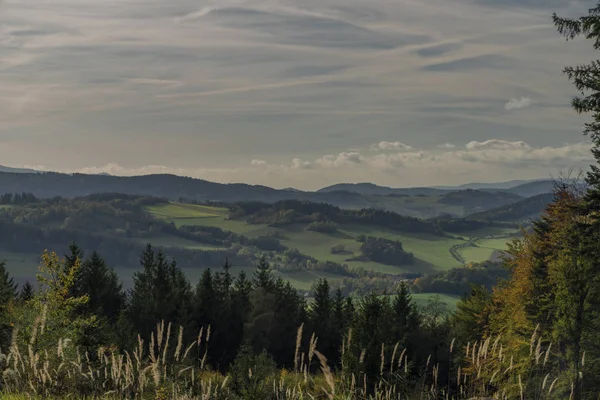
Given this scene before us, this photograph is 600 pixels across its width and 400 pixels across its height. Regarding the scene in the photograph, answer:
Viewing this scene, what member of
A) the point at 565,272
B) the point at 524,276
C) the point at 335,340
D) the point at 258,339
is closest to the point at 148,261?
the point at 258,339

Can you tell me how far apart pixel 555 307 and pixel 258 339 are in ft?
142

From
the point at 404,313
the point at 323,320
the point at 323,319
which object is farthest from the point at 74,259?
the point at 323,319

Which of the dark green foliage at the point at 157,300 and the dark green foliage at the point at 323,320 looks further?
the dark green foliage at the point at 323,320

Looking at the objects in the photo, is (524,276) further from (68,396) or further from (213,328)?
(213,328)

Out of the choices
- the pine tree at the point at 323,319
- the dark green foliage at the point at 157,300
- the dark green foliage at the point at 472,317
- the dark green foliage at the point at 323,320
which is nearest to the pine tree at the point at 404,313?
the dark green foliage at the point at 472,317

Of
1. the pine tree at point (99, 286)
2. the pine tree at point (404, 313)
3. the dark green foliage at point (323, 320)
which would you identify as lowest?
the dark green foliage at point (323, 320)

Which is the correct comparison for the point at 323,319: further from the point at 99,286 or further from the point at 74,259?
the point at 74,259

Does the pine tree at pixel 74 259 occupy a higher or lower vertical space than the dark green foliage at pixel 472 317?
higher

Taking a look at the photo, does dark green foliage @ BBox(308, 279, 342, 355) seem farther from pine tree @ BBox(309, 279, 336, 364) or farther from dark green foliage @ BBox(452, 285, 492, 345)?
dark green foliage @ BBox(452, 285, 492, 345)

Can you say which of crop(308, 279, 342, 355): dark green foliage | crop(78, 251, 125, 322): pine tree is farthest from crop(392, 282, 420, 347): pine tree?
crop(78, 251, 125, 322): pine tree

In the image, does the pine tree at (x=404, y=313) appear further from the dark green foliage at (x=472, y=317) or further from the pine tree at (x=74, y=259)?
the pine tree at (x=74, y=259)

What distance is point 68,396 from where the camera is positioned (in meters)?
9.56

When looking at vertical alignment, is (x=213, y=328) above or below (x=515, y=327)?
below

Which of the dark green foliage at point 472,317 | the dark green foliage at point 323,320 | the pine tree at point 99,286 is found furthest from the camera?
the dark green foliage at point 323,320
